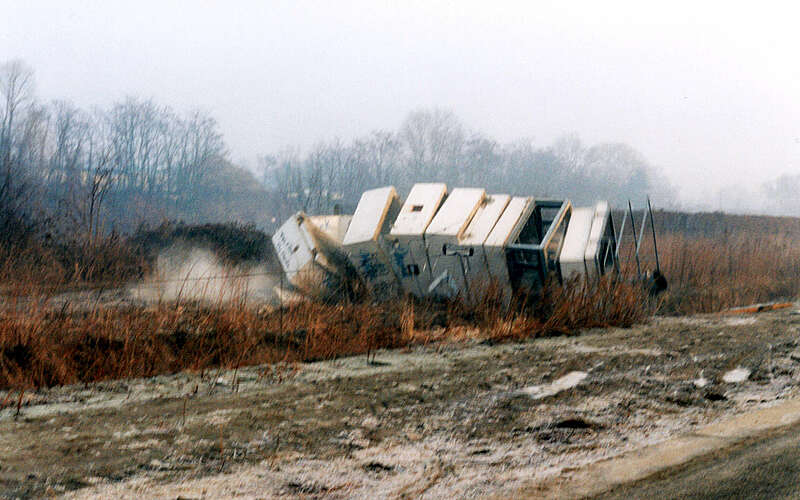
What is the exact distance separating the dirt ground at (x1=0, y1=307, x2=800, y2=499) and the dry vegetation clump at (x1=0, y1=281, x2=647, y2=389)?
0.35 metres

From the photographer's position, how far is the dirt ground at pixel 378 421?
452cm

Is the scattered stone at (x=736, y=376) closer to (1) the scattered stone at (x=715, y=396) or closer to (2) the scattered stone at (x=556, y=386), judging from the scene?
(1) the scattered stone at (x=715, y=396)

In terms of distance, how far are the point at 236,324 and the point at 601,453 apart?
4923 millimetres

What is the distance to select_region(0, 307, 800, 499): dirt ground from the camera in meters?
4.52

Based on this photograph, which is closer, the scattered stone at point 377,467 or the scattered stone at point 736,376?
the scattered stone at point 377,467

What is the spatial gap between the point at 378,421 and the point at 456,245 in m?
5.83

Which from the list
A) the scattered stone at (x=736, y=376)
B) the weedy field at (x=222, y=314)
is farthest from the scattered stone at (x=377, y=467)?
the scattered stone at (x=736, y=376)

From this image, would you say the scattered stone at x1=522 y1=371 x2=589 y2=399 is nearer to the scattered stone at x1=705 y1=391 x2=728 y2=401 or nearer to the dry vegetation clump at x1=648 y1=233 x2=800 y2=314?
the scattered stone at x1=705 y1=391 x2=728 y2=401

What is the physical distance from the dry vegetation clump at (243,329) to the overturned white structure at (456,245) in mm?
416

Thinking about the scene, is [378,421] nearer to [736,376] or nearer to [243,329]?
[243,329]

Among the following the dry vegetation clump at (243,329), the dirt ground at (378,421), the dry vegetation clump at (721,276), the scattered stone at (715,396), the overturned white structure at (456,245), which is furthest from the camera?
the dry vegetation clump at (721,276)

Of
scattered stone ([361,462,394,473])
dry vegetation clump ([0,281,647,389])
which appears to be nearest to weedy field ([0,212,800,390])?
dry vegetation clump ([0,281,647,389])

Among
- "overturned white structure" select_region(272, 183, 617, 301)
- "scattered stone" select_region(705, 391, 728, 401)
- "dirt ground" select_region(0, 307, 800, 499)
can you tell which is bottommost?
"dirt ground" select_region(0, 307, 800, 499)

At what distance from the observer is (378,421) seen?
19.5ft
